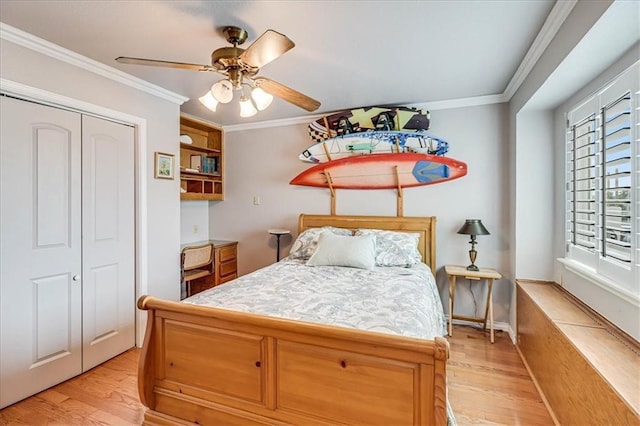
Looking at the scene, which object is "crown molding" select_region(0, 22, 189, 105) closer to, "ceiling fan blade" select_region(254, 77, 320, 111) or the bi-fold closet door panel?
the bi-fold closet door panel

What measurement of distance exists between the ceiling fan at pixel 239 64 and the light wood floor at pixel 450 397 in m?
2.05

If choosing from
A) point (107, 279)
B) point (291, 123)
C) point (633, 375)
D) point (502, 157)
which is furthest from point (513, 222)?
point (107, 279)

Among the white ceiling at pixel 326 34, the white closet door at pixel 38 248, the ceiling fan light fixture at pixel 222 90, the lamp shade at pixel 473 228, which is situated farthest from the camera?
the lamp shade at pixel 473 228

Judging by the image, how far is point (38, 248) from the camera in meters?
2.01

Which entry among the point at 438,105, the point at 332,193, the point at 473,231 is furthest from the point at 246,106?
the point at 473,231

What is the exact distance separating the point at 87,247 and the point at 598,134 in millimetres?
3581

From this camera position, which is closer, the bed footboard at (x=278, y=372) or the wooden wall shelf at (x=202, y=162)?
the bed footboard at (x=278, y=372)

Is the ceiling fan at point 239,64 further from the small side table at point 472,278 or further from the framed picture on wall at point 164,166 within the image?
the small side table at point 472,278

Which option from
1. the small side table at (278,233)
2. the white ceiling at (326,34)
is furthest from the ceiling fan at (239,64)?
the small side table at (278,233)

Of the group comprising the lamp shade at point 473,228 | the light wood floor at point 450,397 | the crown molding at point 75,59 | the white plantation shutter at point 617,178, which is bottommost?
the light wood floor at point 450,397

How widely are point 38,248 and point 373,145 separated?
295cm

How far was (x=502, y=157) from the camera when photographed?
9.78 feet

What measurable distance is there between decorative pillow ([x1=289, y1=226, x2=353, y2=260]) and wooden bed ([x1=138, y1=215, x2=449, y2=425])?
157 cm

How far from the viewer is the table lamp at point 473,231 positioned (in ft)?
9.09
